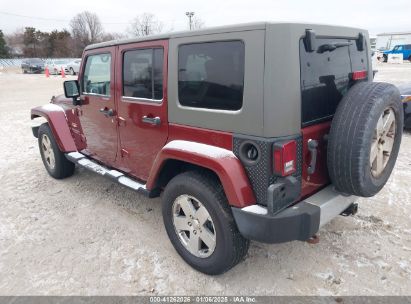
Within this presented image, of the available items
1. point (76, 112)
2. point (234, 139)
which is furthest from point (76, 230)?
point (234, 139)

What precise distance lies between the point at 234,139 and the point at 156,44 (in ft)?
3.87

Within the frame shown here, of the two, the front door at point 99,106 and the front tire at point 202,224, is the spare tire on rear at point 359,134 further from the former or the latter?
the front door at point 99,106

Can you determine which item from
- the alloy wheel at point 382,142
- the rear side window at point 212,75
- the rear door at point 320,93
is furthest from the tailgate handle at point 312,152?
the rear side window at point 212,75

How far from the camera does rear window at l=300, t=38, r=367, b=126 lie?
221 centimetres

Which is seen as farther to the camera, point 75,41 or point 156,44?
point 75,41

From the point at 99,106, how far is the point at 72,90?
64cm

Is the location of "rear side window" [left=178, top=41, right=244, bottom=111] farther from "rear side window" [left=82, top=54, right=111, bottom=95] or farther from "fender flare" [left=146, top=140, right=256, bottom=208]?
"rear side window" [left=82, top=54, right=111, bottom=95]

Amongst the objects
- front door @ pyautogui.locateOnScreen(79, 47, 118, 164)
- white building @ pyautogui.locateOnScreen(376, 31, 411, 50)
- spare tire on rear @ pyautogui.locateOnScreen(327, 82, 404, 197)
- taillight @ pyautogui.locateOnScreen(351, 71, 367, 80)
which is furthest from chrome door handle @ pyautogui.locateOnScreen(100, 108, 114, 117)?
white building @ pyautogui.locateOnScreen(376, 31, 411, 50)

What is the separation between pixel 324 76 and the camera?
235cm

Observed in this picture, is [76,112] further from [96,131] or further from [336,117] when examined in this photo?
[336,117]

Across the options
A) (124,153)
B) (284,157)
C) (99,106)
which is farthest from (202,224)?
(99,106)

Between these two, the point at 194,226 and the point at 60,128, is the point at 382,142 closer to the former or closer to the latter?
the point at 194,226

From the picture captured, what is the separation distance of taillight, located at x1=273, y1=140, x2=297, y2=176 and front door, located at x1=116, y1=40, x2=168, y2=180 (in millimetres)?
1090

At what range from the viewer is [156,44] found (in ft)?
9.23
